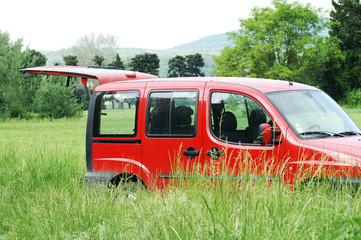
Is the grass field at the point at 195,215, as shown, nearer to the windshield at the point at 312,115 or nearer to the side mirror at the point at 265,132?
the side mirror at the point at 265,132

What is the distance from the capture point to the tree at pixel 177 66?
337 ft

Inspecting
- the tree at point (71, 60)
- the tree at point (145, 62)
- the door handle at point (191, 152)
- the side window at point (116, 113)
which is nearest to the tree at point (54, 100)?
the side window at point (116, 113)

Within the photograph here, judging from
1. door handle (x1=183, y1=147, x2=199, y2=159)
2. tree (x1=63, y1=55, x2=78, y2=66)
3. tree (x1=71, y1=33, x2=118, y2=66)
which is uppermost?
tree (x1=71, y1=33, x2=118, y2=66)

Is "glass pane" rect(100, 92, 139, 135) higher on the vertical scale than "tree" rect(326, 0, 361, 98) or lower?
lower

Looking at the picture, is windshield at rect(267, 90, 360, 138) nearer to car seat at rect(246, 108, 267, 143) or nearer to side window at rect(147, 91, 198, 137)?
car seat at rect(246, 108, 267, 143)

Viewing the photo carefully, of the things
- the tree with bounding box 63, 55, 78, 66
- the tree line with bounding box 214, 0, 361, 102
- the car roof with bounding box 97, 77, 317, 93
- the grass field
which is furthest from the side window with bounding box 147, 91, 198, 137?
the tree with bounding box 63, 55, 78, 66

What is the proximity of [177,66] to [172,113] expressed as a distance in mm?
97738

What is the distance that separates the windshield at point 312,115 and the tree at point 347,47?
55.5 m

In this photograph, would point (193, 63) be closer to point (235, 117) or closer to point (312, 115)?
point (235, 117)

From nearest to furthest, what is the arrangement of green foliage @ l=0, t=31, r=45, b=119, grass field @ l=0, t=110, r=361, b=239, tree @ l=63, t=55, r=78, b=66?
grass field @ l=0, t=110, r=361, b=239, green foliage @ l=0, t=31, r=45, b=119, tree @ l=63, t=55, r=78, b=66

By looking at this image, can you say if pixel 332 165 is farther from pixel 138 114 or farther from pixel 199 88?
pixel 138 114

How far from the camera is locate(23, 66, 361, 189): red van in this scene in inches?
234

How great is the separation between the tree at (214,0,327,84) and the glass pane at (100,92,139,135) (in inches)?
2097

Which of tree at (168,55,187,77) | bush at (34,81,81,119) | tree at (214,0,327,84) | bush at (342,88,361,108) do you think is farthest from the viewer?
tree at (168,55,187,77)
